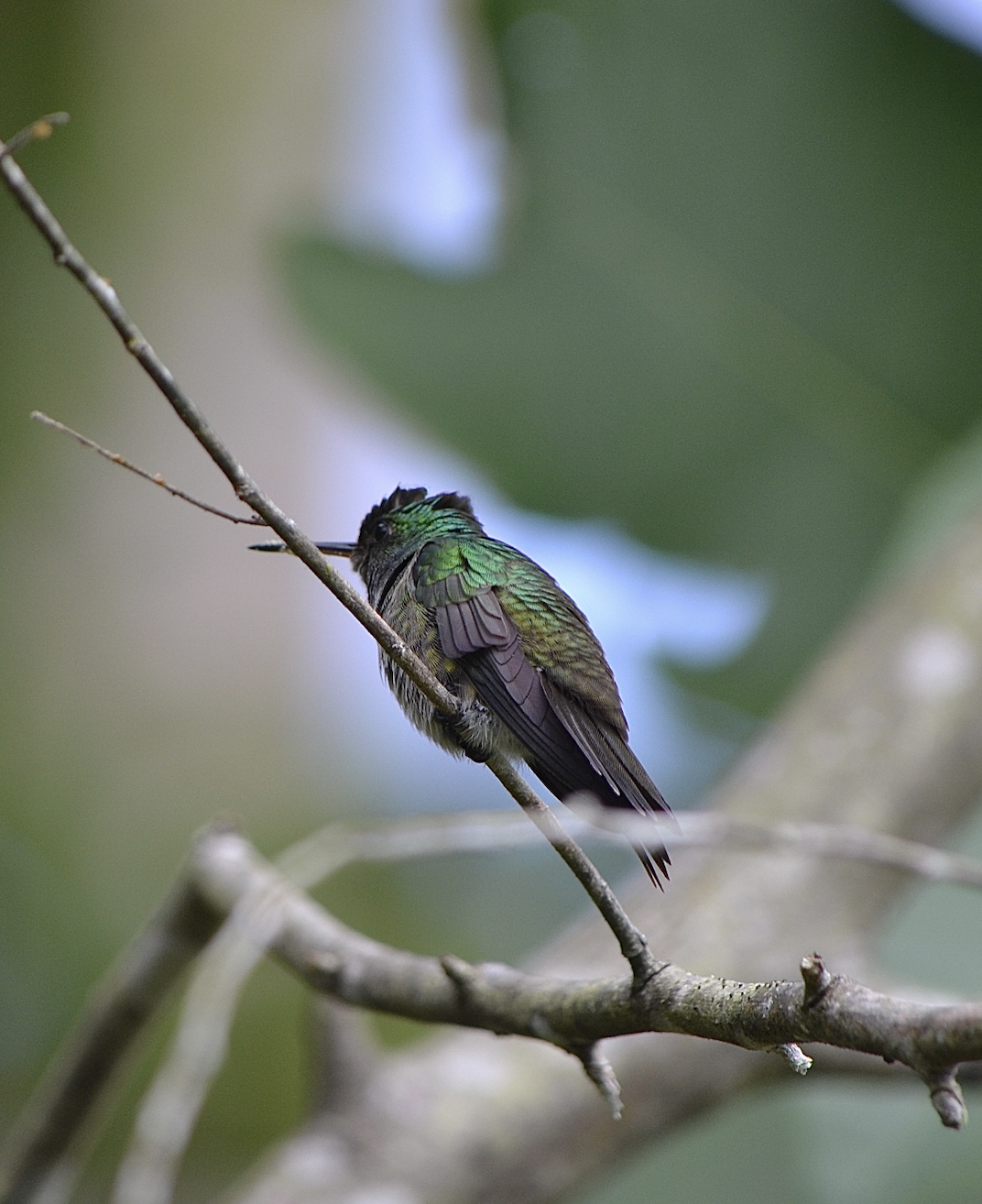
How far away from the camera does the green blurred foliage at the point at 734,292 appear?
4559mm

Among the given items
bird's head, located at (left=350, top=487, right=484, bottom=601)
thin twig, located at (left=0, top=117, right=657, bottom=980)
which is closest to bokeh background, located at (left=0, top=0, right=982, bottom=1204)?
bird's head, located at (left=350, top=487, right=484, bottom=601)

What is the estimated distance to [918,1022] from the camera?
2.48 ft

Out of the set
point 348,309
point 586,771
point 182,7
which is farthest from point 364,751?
point 586,771

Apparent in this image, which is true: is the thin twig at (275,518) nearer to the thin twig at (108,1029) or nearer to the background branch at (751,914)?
the thin twig at (108,1029)

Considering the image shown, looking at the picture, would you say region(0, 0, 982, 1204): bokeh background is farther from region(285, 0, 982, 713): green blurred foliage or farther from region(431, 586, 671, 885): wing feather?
region(431, 586, 671, 885): wing feather

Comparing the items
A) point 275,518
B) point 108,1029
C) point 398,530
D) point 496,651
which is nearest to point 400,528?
point 398,530

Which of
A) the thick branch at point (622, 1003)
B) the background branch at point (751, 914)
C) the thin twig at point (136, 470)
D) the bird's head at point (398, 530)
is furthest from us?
the background branch at point (751, 914)

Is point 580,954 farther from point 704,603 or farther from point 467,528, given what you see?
point 467,528

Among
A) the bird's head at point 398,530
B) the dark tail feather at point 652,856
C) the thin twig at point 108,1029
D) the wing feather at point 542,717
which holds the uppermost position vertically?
the bird's head at point 398,530

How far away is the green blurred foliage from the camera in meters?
4.56

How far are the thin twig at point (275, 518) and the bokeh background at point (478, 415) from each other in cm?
247

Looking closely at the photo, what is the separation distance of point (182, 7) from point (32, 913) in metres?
4.31

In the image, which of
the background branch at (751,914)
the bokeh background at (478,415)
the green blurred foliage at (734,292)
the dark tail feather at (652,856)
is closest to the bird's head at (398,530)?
the dark tail feather at (652,856)

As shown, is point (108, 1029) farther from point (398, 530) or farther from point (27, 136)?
point (27, 136)
